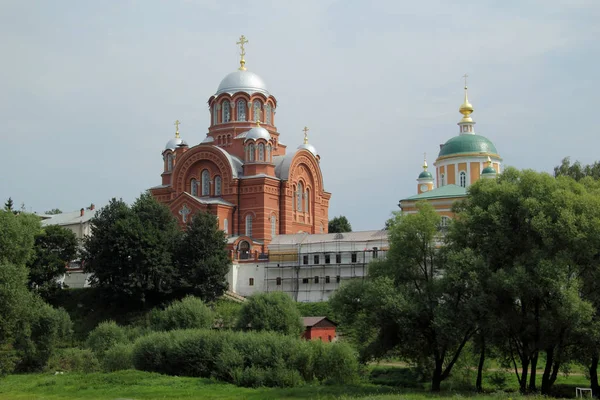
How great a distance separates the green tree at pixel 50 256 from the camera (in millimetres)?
42594

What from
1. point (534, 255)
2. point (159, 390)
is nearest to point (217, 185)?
point (159, 390)

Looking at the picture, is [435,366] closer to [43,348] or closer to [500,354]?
[500,354]

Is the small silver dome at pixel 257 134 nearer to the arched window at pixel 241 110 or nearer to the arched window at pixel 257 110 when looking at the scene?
the arched window at pixel 257 110

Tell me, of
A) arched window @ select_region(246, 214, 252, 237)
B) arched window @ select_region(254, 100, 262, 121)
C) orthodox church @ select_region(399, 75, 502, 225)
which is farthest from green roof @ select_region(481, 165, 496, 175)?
arched window @ select_region(246, 214, 252, 237)

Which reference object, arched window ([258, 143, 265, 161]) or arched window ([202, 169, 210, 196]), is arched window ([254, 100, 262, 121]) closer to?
arched window ([258, 143, 265, 161])

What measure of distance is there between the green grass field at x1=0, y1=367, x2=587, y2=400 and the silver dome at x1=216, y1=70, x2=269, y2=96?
2545cm

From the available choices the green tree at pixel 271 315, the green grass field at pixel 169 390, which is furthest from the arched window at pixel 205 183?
the green grass field at pixel 169 390

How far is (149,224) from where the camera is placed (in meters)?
41.8

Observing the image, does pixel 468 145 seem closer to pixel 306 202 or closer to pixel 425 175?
pixel 425 175

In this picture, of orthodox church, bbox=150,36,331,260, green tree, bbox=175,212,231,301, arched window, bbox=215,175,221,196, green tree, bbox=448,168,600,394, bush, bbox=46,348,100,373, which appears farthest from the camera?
arched window, bbox=215,175,221,196

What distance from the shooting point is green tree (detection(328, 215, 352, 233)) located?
214 ft

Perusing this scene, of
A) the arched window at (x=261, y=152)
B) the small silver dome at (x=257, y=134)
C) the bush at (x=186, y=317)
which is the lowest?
the bush at (x=186, y=317)

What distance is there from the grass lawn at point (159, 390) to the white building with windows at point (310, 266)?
15.3 m

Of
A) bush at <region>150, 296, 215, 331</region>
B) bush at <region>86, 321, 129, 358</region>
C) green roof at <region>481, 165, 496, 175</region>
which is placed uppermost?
green roof at <region>481, 165, 496, 175</region>
